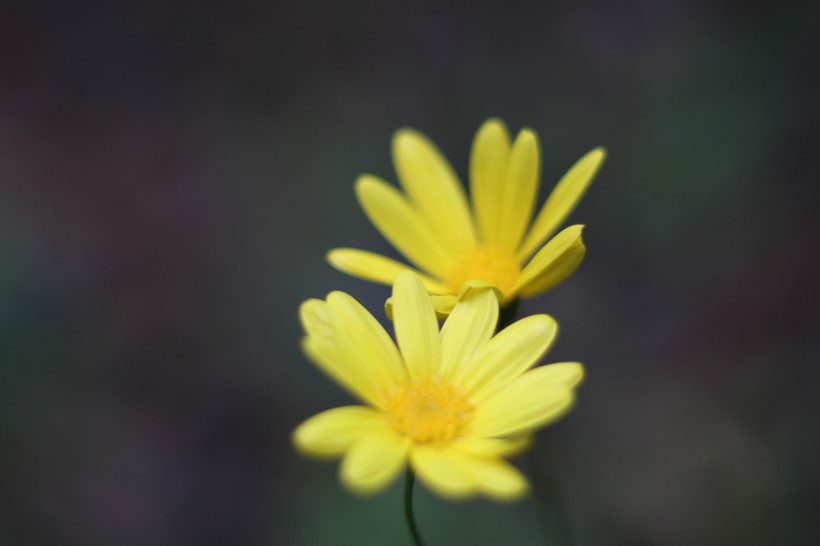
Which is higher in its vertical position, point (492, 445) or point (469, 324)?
point (469, 324)

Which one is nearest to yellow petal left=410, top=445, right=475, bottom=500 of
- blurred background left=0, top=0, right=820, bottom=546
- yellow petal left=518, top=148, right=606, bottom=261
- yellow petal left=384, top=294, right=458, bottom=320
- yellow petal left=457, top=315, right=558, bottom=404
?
yellow petal left=457, top=315, right=558, bottom=404

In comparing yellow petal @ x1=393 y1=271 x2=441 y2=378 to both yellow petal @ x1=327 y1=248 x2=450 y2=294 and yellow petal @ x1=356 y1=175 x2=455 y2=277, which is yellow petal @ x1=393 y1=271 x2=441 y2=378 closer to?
yellow petal @ x1=327 y1=248 x2=450 y2=294

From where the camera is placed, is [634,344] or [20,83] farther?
[20,83]

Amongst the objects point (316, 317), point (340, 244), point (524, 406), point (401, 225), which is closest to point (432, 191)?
point (401, 225)

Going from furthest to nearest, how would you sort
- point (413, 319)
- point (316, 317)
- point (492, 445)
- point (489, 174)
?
1. point (489, 174)
2. point (413, 319)
3. point (316, 317)
4. point (492, 445)

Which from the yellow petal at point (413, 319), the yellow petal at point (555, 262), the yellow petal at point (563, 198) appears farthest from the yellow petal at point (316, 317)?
the yellow petal at point (563, 198)

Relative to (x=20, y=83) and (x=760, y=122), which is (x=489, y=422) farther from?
(x=20, y=83)

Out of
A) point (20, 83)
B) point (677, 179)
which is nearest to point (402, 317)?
point (677, 179)

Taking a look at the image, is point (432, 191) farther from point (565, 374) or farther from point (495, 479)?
point (495, 479)
